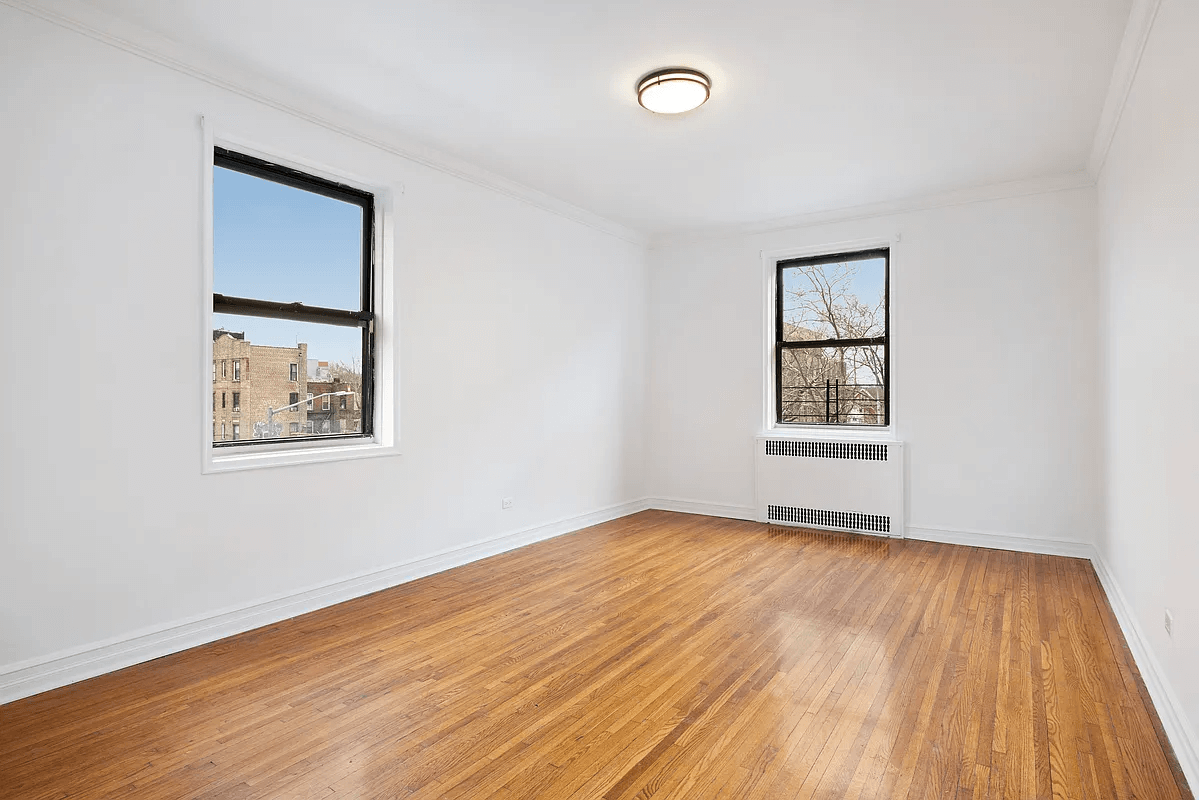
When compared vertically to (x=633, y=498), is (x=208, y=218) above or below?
above

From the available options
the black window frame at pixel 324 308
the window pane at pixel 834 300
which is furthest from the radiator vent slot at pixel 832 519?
the black window frame at pixel 324 308

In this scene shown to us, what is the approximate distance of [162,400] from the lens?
308cm

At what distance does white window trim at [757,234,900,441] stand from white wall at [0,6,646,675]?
315cm

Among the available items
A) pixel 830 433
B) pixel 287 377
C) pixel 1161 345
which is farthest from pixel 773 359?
pixel 287 377

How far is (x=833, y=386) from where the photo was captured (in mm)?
6105

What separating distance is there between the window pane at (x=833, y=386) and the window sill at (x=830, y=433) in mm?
59

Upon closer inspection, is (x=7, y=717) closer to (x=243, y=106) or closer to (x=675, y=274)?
(x=243, y=106)

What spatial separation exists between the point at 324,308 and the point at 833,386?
4500 millimetres

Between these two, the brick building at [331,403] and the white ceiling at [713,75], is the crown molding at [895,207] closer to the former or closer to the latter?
the white ceiling at [713,75]

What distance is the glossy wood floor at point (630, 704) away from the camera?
2068 mm

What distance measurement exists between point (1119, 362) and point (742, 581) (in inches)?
102

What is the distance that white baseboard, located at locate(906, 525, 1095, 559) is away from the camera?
489cm

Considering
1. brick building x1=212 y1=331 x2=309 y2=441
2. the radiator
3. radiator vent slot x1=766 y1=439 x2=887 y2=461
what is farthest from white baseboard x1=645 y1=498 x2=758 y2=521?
brick building x1=212 y1=331 x2=309 y2=441

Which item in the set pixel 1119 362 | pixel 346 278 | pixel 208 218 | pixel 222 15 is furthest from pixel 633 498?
pixel 222 15
